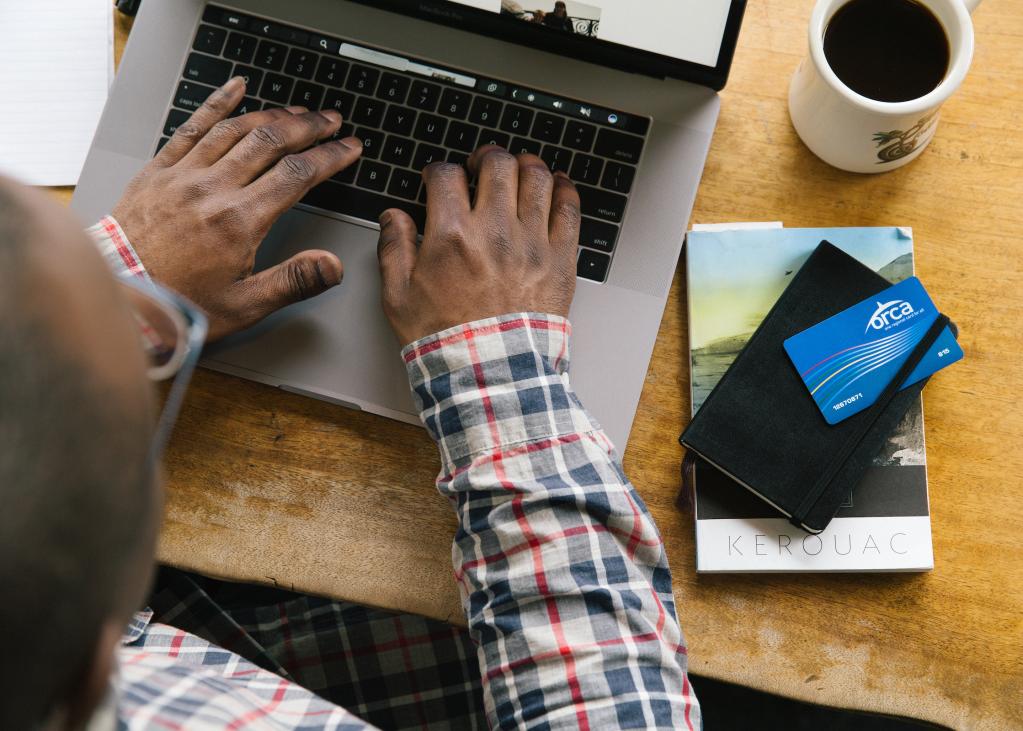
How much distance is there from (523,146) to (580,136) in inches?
2.0

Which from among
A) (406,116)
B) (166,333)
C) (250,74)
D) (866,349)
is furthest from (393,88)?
(866,349)

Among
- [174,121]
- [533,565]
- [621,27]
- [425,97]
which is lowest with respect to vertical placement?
[533,565]

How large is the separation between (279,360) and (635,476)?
32 cm

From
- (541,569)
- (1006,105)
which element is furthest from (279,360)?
(1006,105)

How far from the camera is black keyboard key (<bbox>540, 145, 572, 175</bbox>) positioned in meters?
0.73

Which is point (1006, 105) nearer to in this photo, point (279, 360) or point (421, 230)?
point (421, 230)

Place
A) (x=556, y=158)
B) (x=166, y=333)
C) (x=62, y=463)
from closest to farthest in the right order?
(x=62, y=463)
(x=166, y=333)
(x=556, y=158)

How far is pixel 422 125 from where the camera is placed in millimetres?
729

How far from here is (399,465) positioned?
0.73 meters

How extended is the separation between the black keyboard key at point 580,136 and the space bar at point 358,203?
141mm

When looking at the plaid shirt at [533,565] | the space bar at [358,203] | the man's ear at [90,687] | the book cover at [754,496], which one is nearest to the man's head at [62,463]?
the man's ear at [90,687]

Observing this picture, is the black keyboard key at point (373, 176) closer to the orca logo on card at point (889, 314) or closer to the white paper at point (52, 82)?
the white paper at point (52, 82)

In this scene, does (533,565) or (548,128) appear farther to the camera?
(548,128)

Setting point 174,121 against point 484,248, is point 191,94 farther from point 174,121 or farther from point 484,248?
point 484,248
